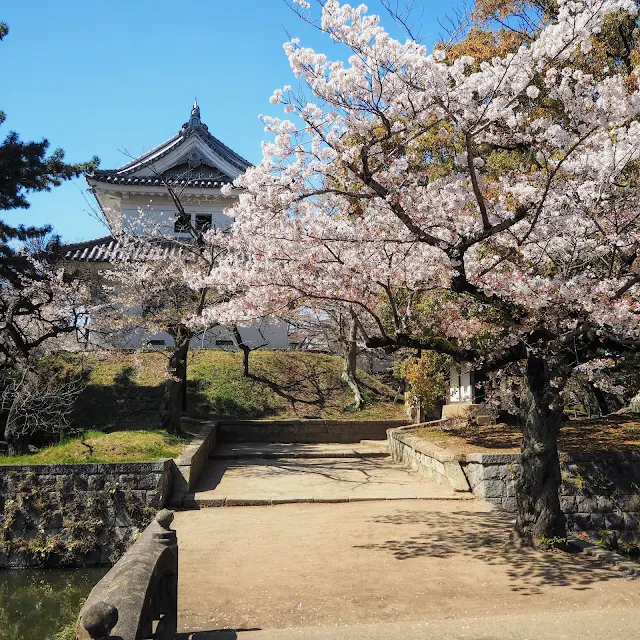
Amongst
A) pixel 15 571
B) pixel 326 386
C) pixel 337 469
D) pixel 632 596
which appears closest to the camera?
pixel 632 596

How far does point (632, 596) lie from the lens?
6.08 metres

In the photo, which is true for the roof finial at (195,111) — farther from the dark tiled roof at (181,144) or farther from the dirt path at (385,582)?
the dirt path at (385,582)

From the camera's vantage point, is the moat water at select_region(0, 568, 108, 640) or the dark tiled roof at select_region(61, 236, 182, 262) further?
the dark tiled roof at select_region(61, 236, 182, 262)

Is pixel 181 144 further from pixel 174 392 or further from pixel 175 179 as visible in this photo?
pixel 174 392

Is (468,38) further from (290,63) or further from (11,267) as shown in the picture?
(11,267)

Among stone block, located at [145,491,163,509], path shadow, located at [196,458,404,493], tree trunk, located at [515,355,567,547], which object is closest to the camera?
tree trunk, located at [515,355,567,547]

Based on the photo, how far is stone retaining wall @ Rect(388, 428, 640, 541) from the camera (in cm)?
1043

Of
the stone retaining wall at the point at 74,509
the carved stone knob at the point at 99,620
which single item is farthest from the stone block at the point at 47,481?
the carved stone knob at the point at 99,620

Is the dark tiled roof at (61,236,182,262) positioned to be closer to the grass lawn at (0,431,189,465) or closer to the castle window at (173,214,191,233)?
the castle window at (173,214,191,233)

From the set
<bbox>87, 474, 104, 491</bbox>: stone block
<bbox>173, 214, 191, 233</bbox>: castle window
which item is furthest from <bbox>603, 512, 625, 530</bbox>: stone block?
<bbox>173, 214, 191, 233</bbox>: castle window

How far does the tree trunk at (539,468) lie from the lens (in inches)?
310

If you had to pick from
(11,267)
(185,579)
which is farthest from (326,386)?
(185,579)

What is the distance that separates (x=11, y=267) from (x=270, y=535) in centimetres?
832

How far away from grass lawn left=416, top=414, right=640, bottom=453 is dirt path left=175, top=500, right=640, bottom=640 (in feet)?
8.70
